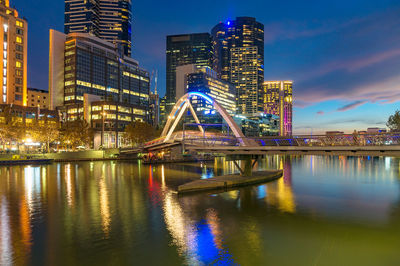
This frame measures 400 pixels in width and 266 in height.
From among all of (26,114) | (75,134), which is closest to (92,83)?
(26,114)

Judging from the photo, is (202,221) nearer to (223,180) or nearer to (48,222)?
(48,222)

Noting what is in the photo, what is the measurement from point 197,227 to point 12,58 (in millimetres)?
127596

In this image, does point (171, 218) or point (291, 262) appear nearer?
point (291, 262)

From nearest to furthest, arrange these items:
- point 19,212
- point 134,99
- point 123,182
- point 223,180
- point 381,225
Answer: point 381,225, point 19,212, point 223,180, point 123,182, point 134,99

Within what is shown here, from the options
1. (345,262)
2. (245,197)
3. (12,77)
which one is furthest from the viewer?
(12,77)

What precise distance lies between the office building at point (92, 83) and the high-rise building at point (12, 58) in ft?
80.7

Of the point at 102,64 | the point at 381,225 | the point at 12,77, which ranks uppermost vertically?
the point at 102,64

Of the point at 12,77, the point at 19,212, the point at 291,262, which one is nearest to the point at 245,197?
the point at 291,262

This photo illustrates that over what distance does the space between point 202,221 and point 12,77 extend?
125422 mm

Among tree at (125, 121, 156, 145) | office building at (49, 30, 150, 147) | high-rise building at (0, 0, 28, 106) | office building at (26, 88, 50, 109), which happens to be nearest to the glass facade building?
office building at (49, 30, 150, 147)

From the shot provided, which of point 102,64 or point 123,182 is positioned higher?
point 102,64

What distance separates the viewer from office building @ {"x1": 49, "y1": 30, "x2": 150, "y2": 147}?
137 m

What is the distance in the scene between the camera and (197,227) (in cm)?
1934

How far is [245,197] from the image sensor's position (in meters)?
29.8
